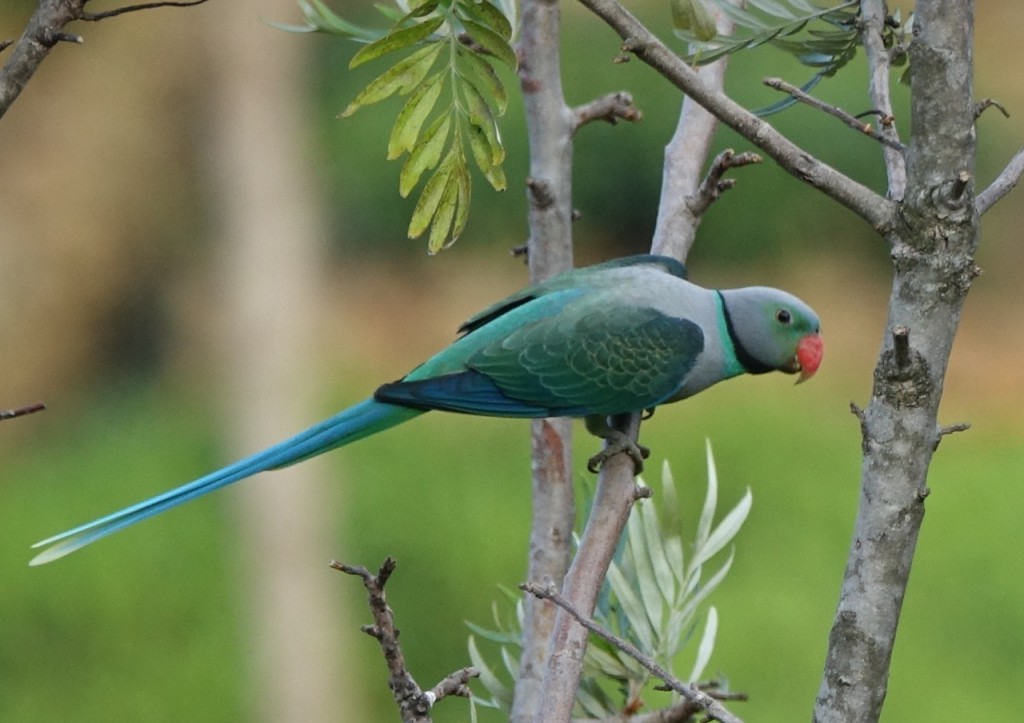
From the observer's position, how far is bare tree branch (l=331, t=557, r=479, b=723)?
2.57 ft

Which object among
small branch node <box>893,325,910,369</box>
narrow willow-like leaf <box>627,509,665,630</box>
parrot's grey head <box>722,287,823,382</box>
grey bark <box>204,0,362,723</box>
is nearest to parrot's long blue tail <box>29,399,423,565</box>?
narrow willow-like leaf <box>627,509,665,630</box>

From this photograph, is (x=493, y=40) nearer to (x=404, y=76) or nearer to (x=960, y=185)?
(x=404, y=76)

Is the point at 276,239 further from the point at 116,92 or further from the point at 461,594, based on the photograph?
the point at 116,92

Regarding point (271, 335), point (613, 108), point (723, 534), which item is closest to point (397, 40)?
point (613, 108)

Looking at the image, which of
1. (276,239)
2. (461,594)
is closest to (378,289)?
(461,594)

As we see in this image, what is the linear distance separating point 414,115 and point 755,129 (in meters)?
0.25

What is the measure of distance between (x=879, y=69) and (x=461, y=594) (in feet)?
9.81

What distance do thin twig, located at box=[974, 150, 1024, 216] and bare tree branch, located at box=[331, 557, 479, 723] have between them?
44cm

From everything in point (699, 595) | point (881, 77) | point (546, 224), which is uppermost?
point (881, 77)

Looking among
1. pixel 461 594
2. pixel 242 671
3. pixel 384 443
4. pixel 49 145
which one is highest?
pixel 49 145

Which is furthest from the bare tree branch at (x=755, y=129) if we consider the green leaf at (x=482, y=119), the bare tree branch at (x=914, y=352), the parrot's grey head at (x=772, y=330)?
the parrot's grey head at (x=772, y=330)

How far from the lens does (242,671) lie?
3.61 m

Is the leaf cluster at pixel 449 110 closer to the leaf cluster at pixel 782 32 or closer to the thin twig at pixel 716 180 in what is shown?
the leaf cluster at pixel 782 32

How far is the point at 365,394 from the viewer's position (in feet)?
16.2
